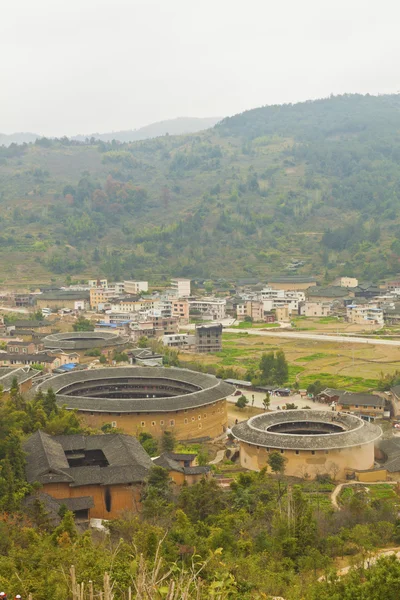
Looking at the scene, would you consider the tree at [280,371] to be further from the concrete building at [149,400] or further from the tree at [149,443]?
the tree at [149,443]

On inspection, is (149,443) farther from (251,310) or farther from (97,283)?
(97,283)

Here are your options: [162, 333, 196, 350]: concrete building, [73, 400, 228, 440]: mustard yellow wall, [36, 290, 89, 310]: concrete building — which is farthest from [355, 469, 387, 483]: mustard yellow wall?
[36, 290, 89, 310]: concrete building

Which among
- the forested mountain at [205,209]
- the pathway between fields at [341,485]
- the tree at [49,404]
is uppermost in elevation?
the forested mountain at [205,209]

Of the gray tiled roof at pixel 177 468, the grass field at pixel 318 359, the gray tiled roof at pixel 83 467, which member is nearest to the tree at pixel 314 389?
the grass field at pixel 318 359

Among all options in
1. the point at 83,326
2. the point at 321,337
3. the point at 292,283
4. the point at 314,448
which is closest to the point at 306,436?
the point at 314,448

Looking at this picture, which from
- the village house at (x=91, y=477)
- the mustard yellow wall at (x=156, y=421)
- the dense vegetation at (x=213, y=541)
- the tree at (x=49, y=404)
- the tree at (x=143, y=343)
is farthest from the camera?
the tree at (x=143, y=343)

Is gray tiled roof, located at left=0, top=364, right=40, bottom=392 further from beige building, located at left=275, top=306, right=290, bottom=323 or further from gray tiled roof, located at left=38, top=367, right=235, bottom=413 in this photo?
beige building, located at left=275, top=306, right=290, bottom=323
